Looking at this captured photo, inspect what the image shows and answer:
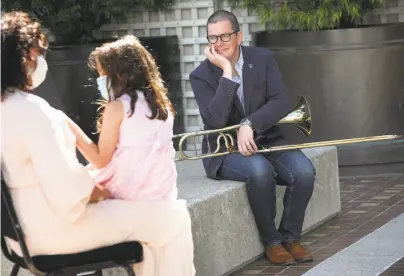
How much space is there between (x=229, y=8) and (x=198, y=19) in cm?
37

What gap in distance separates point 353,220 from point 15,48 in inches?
138

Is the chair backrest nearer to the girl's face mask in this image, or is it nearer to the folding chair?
the folding chair

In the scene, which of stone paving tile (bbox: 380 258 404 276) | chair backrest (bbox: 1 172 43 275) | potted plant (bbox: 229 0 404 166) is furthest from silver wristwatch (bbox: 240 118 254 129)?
potted plant (bbox: 229 0 404 166)

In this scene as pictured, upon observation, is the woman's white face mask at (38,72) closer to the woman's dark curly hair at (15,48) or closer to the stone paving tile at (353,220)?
the woman's dark curly hair at (15,48)

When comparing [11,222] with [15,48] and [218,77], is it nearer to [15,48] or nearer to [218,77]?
[15,48]

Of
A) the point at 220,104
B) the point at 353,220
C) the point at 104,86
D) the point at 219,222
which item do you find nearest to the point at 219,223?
the point at 219,222

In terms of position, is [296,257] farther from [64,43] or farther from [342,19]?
[64,43]

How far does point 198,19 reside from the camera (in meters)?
9.64

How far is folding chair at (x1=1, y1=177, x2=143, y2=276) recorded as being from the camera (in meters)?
3.94

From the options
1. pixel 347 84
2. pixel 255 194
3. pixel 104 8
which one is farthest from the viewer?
pixel 104 8

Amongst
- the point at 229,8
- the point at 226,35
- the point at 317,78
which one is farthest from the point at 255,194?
the point at 229,8

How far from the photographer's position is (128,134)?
433 cm

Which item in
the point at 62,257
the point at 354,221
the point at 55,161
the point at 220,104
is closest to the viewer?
the point at 55,161

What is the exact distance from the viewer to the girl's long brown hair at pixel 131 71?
4.32 metres
